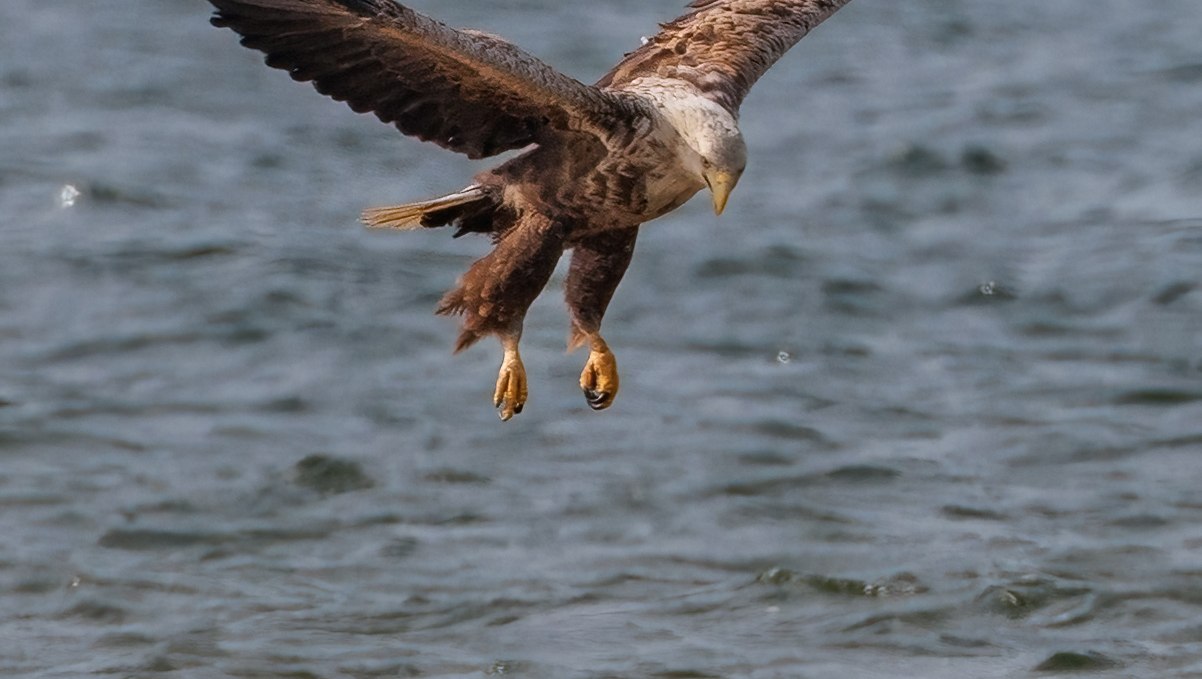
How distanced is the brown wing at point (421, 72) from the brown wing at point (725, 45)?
2.28ft

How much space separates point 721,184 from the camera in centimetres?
691

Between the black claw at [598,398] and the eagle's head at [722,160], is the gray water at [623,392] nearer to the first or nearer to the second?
the black claw at [598,398]

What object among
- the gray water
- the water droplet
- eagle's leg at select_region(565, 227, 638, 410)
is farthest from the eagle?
the water droplet

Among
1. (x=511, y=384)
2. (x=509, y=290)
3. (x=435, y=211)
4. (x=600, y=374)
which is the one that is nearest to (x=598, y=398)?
(x=600, y=374)

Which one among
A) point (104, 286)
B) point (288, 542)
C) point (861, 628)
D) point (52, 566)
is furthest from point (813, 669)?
point (104, 286)

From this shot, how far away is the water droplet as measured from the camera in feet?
45.5

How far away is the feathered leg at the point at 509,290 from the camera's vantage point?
7.74 metres

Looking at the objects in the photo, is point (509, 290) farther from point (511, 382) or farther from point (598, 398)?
point (598, 398)

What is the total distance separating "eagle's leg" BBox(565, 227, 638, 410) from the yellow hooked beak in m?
0.96

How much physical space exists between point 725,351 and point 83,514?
3.65 metres

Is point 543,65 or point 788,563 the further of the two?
point 788,563

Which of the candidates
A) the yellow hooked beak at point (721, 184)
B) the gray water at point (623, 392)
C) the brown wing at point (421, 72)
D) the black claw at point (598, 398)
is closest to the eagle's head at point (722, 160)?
the yellow hooked beak at point (721, 184)

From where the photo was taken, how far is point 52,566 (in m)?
10.9

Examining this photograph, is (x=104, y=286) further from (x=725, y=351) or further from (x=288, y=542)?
(x=725, y=351)
